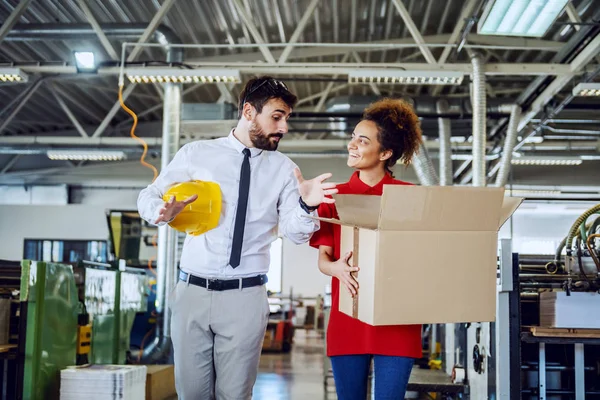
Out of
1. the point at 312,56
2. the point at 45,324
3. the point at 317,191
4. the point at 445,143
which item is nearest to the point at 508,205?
the point at 317,191

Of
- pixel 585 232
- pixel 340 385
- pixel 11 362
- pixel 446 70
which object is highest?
pixel 446 70

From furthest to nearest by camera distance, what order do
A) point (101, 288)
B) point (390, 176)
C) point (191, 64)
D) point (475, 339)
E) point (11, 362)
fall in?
1. point (191, 64)
2. point (101, 288)
3. point (11, 362)
4. point (475, 339)
5. point (390, 176)

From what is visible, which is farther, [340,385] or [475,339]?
[475,339]

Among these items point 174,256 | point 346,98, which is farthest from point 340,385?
point 346,98

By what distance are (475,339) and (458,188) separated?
2145 millimetres

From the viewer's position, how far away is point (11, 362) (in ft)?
13.9

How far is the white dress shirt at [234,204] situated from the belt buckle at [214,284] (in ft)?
0.06

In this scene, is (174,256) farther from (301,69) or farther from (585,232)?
(585,232)

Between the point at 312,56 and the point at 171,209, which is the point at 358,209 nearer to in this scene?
the point at 171,209

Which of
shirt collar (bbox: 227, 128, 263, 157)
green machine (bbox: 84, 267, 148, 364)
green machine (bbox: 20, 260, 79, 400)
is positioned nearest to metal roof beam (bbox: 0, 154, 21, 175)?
green machine (bbox: 84, 267, 148, 364)

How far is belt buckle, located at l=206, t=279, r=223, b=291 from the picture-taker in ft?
6.82

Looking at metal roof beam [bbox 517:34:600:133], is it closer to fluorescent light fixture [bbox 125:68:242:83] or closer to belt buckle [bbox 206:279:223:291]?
fluorescent light fixture [bbox 125:68:242:83]

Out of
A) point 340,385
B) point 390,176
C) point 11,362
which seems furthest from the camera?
point 11,362

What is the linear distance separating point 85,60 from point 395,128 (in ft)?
18.6
